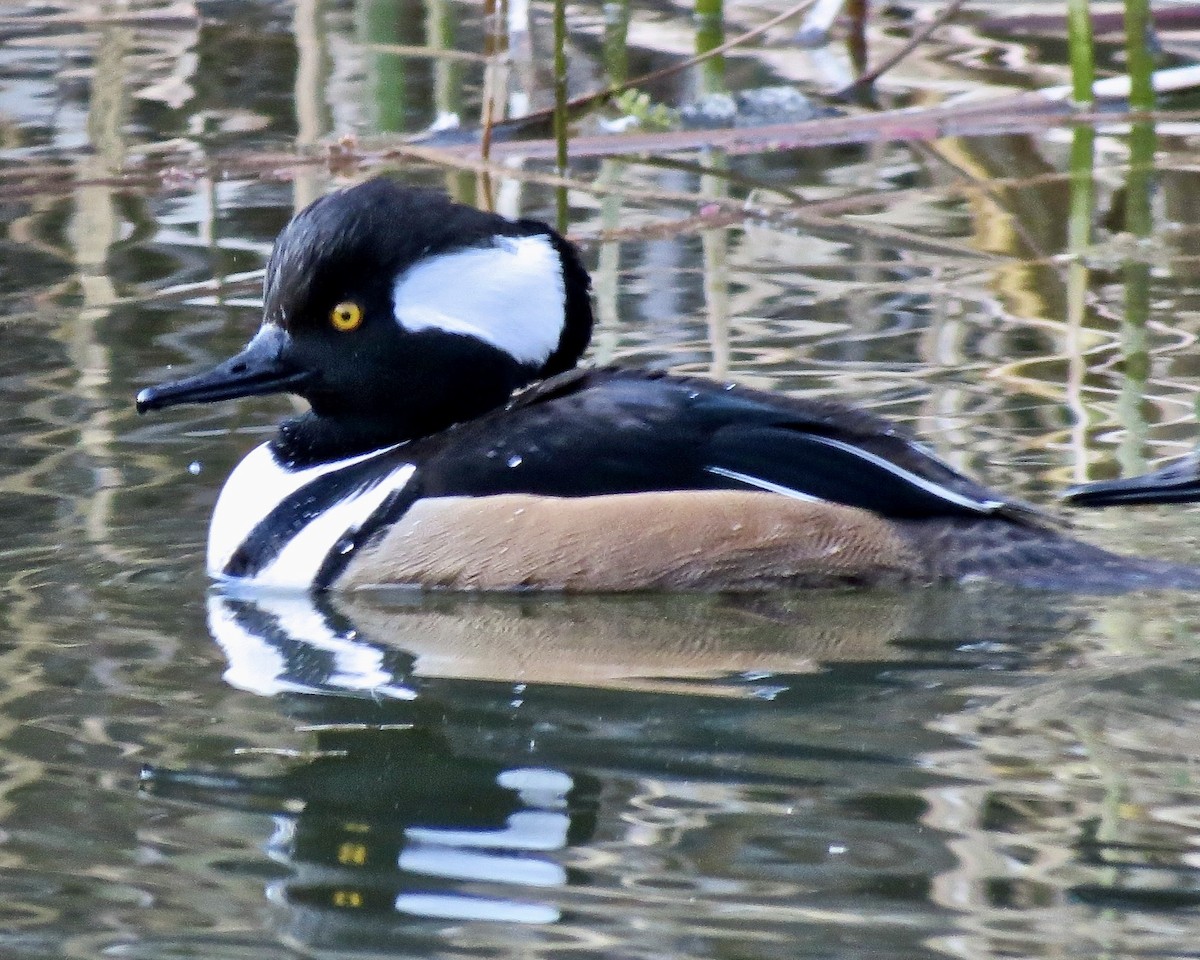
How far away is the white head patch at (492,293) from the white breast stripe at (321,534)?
422mm

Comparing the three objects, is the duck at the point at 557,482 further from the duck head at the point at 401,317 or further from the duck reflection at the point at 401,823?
the duck reflection at the point at 401,823

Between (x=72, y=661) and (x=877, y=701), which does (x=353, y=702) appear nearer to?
(x=72, y=661)

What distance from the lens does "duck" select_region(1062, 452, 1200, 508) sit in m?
4.92

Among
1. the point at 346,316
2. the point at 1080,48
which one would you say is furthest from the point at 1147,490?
the point at 1080,48

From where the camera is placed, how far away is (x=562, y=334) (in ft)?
18.8

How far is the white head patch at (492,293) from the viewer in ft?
18.4

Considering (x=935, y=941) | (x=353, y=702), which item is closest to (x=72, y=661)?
(x=353, y=702)

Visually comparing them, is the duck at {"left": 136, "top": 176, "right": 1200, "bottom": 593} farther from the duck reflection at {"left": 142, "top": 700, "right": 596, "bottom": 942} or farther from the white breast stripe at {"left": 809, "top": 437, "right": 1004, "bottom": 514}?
the duck reflection at {"left": 142, "top": 700, "right": 596, "bottom": 942}

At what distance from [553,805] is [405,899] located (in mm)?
457

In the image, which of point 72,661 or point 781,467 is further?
point 781,467

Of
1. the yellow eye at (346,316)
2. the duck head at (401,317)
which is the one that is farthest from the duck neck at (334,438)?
the yellow eye at (346,316)

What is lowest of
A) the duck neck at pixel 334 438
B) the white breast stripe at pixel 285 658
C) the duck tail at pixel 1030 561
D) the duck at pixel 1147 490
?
the white breast stripe at pixel 285 658

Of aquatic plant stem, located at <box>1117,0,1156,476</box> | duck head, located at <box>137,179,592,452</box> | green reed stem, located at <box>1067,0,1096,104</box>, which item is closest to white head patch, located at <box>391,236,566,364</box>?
duck head, located at <box>137,179,592,452</box>

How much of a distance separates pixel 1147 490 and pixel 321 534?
1992 mm
